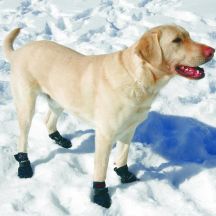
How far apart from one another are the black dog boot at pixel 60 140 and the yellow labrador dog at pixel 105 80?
397 millimetres

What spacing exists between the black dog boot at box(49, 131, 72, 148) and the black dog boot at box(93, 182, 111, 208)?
1.04 meters

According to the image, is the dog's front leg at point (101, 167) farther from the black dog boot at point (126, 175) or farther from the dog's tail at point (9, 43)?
the dog's tail at point (9, 43)

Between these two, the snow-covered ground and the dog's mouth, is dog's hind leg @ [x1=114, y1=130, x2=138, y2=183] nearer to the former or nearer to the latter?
the snow-covered ground

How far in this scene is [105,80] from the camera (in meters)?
4.12

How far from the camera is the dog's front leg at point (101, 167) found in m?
4.22

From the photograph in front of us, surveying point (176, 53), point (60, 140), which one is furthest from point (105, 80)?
point (60, 140)

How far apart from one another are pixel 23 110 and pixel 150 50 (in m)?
1.65

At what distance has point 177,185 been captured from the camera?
184 inches

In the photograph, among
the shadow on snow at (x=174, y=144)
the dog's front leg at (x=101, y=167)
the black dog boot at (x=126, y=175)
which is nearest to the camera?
the dog's front leg at (x=101, y=167)

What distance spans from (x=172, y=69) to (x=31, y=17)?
5802 mm

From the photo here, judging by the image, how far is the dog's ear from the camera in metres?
3.82

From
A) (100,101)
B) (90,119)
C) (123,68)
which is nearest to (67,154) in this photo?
(90,119)

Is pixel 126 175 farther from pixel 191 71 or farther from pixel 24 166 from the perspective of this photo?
pixel 191 71

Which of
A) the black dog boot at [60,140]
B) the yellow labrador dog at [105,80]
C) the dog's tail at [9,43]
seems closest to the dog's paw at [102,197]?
the yellow labrador dog at [105,80]
